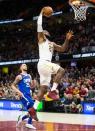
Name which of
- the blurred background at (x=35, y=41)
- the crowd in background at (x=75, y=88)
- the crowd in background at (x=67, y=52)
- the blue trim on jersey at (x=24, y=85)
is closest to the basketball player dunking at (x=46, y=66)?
the blue trim on jersey at (x=24, y=85)

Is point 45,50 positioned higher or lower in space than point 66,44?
lower

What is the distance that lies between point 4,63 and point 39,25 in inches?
1108

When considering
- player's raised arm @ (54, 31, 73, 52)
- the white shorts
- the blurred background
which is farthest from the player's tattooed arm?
the blurred background

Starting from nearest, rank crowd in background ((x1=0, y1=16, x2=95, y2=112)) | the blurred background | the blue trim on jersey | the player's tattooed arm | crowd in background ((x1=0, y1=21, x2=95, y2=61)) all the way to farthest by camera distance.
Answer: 1. the player's tattooed arm
2. the blue trim on jersey
3. crowd in background ((x1=0, y1=16, x2=95, y2=112))
4. the blurred background
5. crowd in background ((x1=0, y1=21, x2=95, y2=61))

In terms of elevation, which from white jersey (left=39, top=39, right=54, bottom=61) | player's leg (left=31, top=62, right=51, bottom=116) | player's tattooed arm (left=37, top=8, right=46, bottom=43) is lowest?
Answer: player's leg (left=31, top=62, right=51, bottom=116)

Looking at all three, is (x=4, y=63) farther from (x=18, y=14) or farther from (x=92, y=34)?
(x=92, y=34)

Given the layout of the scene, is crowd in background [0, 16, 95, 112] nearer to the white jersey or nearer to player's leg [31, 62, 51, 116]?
the white jersey

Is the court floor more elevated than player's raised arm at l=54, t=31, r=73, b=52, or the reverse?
player's raised arm at l=54, t=31, r=73, b=52

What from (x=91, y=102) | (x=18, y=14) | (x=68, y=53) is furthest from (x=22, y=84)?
(x=18, y=14)

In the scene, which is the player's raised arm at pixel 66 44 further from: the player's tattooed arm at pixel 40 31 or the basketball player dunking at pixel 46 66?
the player's tattooed arm at pixel 40 31

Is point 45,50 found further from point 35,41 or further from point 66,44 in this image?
point 35,41

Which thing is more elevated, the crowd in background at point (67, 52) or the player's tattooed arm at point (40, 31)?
the player's tattooed arm at point (40, 31)

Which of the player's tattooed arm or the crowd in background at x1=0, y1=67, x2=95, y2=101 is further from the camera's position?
the crowd in background at x1=0, y1=67, x2=95, y2=101

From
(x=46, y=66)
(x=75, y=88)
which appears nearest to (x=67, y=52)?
(x=75, y=88)
